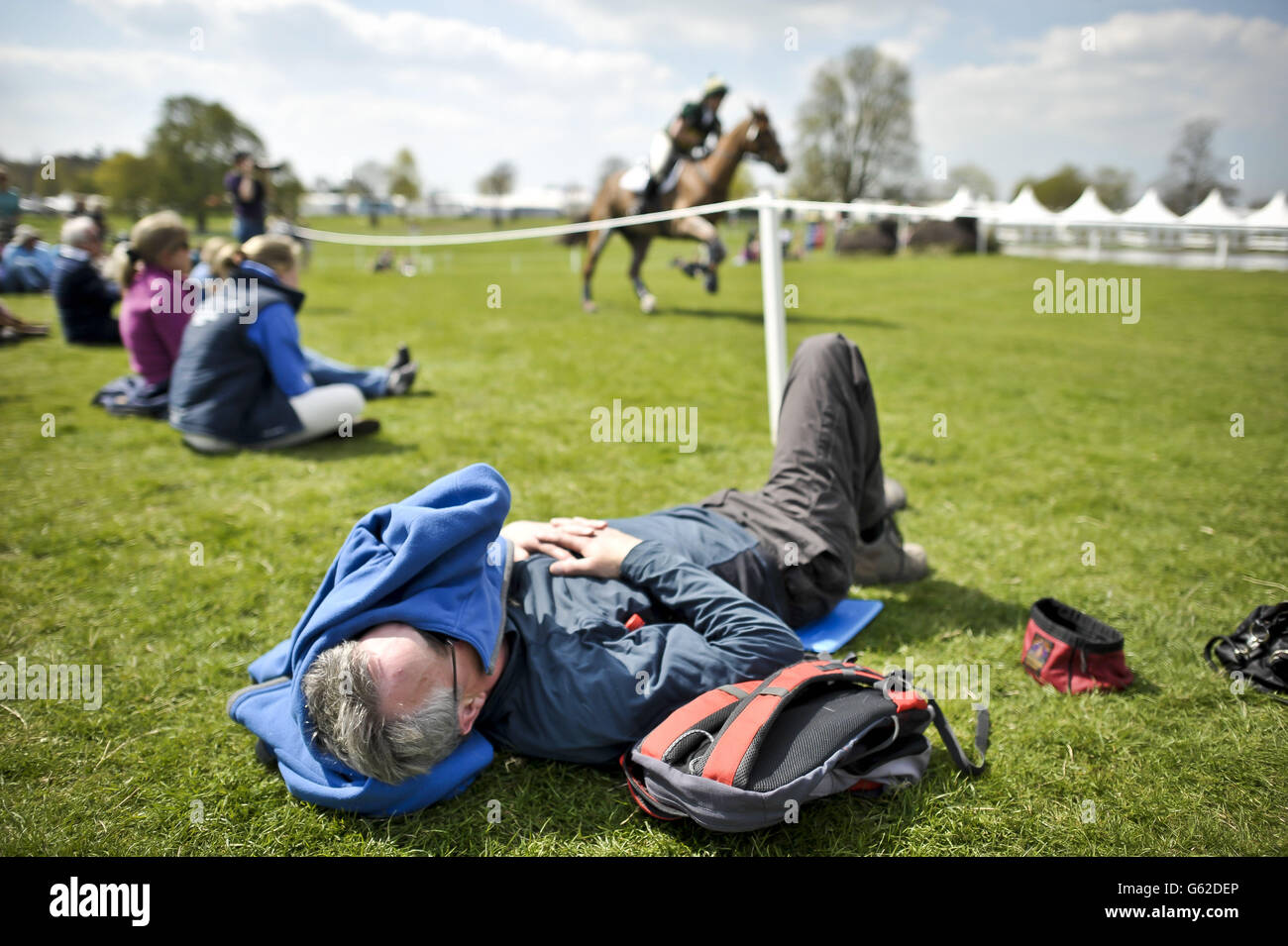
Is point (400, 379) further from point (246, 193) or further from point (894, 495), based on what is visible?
point (246, 193)

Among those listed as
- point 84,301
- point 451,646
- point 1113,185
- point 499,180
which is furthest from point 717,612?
point 499,180

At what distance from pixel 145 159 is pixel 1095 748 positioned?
3387 centimetres

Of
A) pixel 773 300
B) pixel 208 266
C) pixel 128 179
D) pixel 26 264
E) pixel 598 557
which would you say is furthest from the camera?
pixel 128 179

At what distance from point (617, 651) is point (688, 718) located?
0.35 m

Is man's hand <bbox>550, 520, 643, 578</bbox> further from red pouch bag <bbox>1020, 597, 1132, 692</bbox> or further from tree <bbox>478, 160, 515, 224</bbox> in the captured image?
tree <bbox>478, 160, 515, 224</bbox>

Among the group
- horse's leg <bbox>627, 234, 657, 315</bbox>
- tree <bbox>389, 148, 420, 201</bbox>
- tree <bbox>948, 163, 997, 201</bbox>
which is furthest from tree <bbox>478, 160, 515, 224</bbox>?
horse's leg <bbox>627, 234, 657, 315</bbox>

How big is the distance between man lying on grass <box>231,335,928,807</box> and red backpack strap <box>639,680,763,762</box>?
0.09 meters

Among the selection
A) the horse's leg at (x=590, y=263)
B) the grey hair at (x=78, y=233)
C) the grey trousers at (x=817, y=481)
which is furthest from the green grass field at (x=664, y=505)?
the horse's leg at (x=590, y=263)

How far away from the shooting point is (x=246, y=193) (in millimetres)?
11898

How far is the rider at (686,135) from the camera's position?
1212 cm

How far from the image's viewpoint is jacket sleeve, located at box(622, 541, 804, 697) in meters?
2.40

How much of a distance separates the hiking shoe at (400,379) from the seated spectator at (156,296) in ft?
5.76

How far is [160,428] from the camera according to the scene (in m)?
6.18

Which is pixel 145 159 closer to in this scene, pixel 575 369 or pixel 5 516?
pixel 575 369
